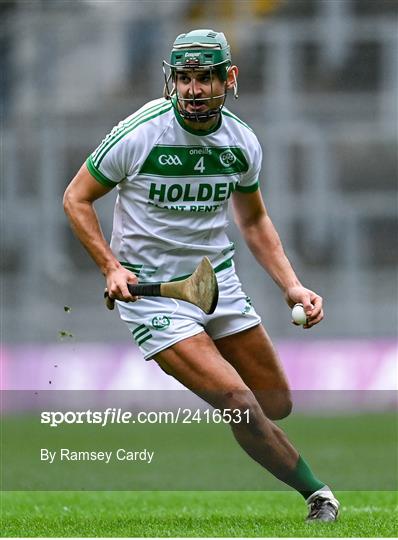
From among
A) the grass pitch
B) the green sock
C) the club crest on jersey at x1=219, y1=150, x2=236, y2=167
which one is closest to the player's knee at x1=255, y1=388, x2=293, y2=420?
the green sock

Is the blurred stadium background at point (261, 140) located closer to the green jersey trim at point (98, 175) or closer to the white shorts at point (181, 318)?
the white shorts at point (181, 318)

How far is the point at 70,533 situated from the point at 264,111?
13978 millimetres

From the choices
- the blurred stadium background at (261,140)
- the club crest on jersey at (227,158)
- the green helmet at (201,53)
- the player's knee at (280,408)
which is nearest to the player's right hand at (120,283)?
the club crest on jersey at (227,158)

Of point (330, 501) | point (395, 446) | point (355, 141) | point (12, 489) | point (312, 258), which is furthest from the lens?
point (355, 141)

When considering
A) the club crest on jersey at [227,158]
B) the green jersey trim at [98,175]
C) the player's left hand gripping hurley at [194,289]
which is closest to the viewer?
the player's left hand gripping hurley at [194,289]

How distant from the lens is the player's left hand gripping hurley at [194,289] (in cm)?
594

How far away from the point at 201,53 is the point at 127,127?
53 centimetres

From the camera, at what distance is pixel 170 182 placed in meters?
6.44

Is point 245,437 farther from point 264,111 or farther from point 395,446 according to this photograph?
point 264,111

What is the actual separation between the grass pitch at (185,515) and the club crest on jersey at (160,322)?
0.99 metres

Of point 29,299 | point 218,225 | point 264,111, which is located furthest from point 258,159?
point 264,111

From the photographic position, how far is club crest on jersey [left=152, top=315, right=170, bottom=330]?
6391 mm

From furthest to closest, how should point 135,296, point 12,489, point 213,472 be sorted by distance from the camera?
point 213,472, point 12,489, point 135,296

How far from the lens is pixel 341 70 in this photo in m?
21.4
